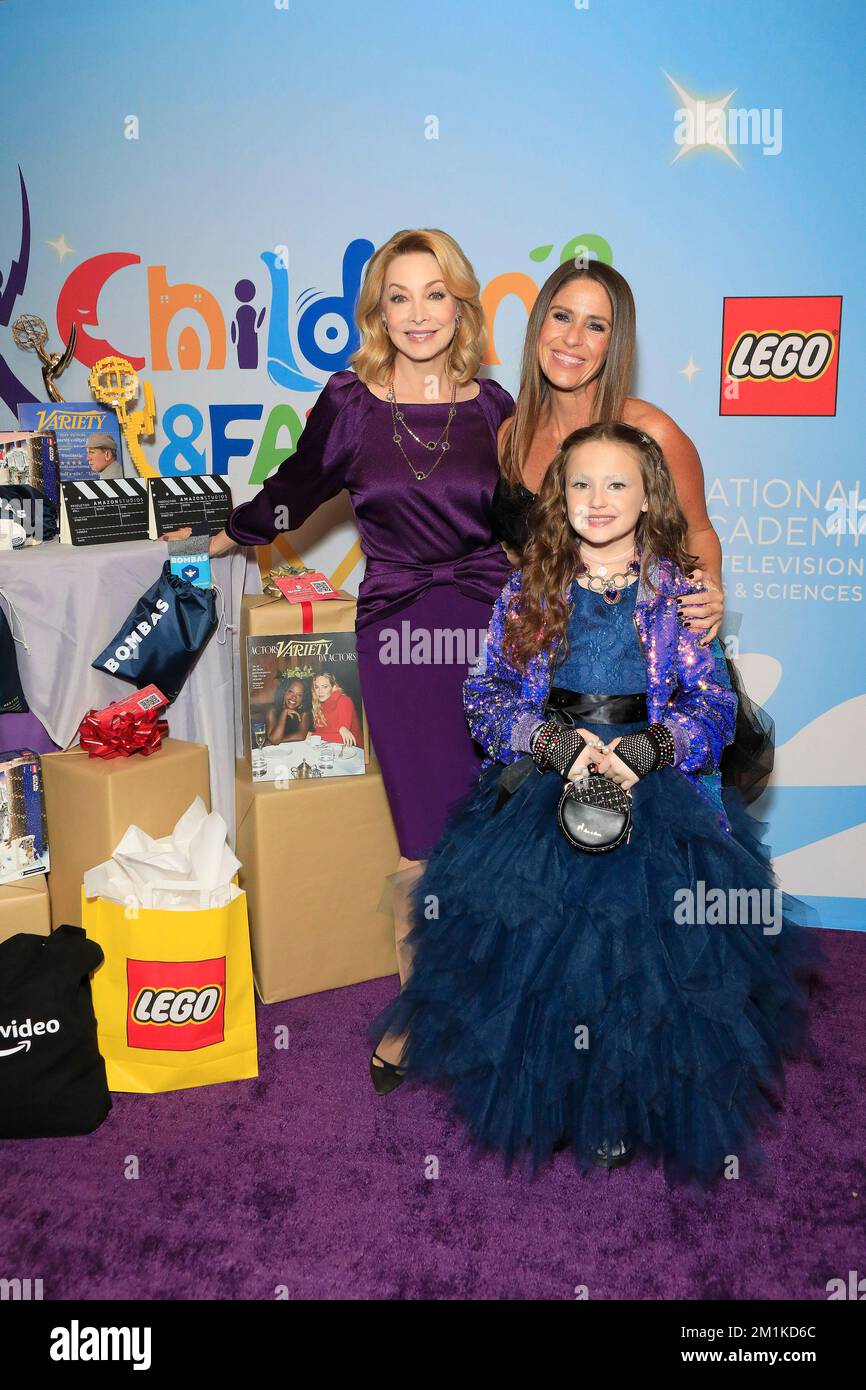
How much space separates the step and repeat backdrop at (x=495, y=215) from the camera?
10.4ft

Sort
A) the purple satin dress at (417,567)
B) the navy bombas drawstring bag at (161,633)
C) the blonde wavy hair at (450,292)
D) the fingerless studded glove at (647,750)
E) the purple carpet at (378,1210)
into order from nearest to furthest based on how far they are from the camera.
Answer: the purple carpet at (378,1210)
the fingerless studded glove at (647,750)
the blonde wavy hair at (450,292)
the purple satin dress at (417,567)
the navy bombas drawstring bag at (161,633)

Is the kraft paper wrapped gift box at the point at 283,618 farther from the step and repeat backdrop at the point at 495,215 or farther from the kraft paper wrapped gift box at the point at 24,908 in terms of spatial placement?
the kraft paper wrapped gift box at the point at 24,908

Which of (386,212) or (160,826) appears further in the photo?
(386,212)

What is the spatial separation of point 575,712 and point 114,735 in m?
1.18

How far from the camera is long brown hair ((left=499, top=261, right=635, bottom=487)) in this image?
238cm

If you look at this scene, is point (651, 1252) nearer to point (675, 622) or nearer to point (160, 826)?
point (675, 622)

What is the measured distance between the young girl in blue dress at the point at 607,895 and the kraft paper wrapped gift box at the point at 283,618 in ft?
2.32

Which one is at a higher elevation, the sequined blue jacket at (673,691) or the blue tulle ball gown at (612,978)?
the sequined blue jacket at (673,691)

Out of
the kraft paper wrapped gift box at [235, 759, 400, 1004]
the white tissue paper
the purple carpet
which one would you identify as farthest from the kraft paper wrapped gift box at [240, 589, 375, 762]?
the purple carpet

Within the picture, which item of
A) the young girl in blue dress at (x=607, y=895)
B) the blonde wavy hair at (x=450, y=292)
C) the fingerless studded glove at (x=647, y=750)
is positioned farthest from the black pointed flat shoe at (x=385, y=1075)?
the blonde wavy hair at (x=450, y=292)

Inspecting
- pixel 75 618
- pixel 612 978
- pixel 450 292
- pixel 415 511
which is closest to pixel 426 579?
pixel 415 511

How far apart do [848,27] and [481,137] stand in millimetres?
1051

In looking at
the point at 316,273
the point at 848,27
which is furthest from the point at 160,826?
the point at 848,27
